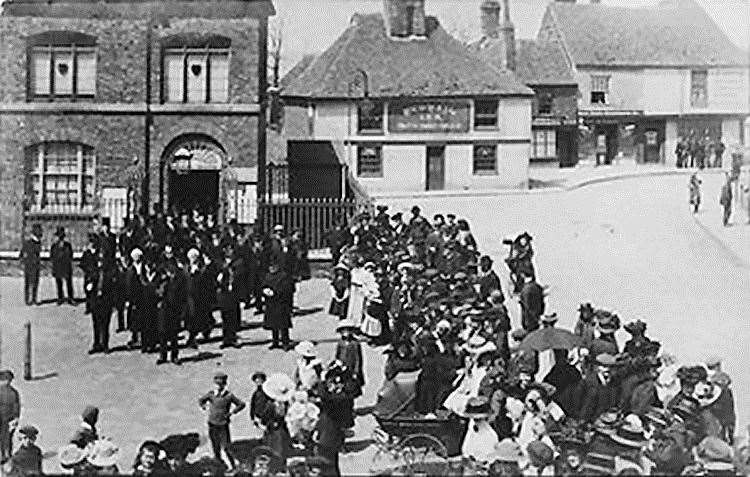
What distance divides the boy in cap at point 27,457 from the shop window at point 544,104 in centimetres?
935

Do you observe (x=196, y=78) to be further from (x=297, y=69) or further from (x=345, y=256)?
(x=345, y=256)

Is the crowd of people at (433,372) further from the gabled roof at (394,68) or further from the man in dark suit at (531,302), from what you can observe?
the gabled roof at (394,68)

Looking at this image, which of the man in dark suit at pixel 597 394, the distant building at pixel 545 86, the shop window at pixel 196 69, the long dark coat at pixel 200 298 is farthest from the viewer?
the distant building at pixel 545 86

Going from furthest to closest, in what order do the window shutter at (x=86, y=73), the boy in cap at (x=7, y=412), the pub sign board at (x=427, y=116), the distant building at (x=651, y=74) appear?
the pub sign board at (x=427, y=116), the distant building at (x=651, y=74), the window shutter at (x=86, y=73), the boy in cap at (x=7, y=412)

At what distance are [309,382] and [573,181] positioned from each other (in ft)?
20.2

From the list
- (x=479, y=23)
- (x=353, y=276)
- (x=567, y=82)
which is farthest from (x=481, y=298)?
(x=567, y=82)

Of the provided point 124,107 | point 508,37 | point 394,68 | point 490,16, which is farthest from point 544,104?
point 490,16

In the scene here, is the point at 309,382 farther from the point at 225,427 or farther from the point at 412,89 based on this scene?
the point at 412,89

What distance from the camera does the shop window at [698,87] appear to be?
40.6 feet

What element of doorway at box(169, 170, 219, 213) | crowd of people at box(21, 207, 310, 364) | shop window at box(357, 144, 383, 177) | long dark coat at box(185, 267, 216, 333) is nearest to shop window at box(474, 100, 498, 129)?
shop window at box(357, 144, 383, 177)

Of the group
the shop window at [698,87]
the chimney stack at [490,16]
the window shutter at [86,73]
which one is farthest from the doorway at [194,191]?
the shop window at [698,87]

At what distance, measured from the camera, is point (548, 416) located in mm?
6320

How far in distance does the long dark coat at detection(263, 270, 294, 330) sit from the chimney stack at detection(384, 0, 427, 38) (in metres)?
2.21

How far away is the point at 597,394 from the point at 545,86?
9.31 meters
